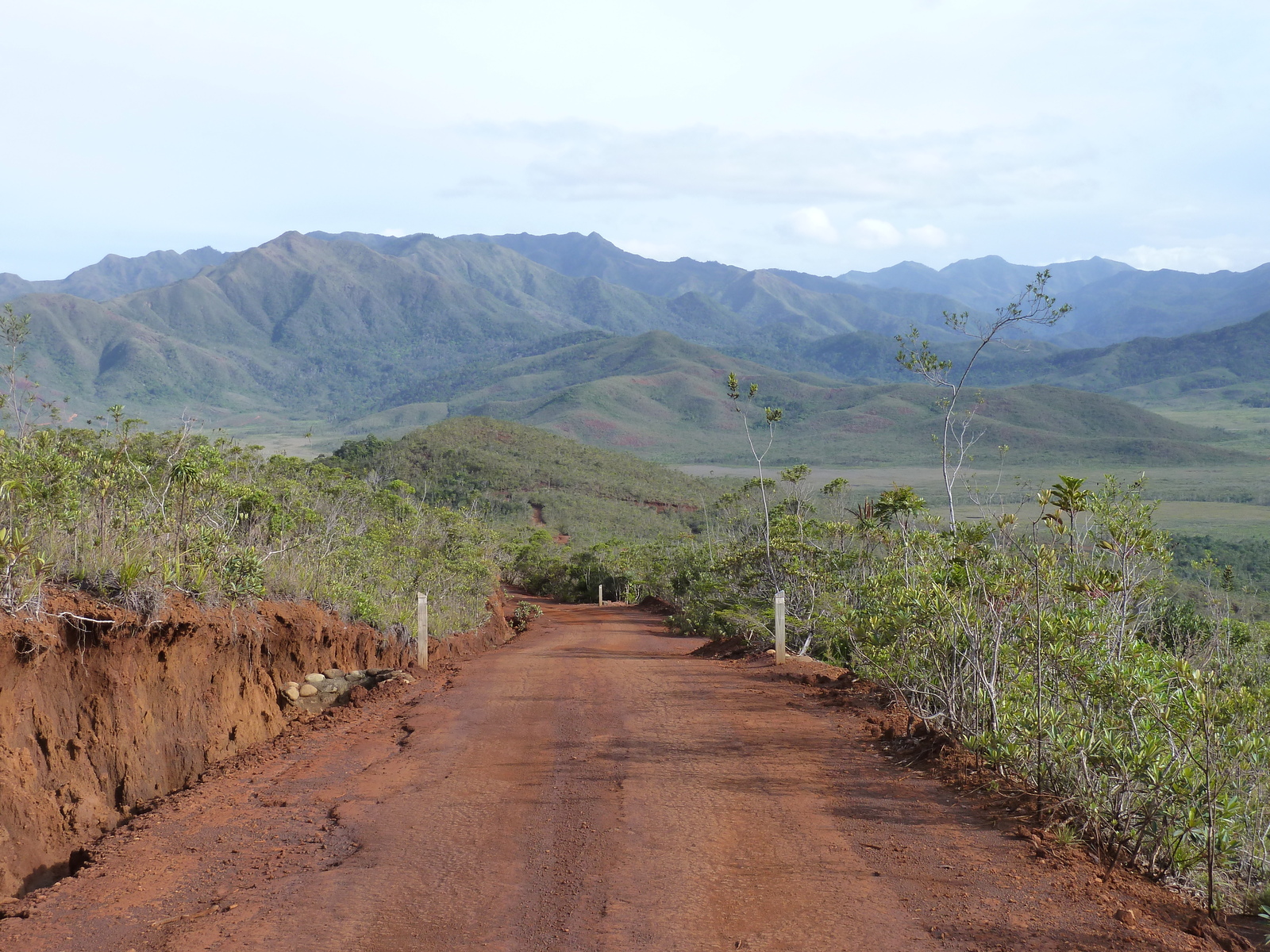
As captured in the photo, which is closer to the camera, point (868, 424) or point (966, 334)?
point (966, 334)

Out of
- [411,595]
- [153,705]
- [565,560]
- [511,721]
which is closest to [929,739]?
[511,721]

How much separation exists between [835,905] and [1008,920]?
3.07 feet

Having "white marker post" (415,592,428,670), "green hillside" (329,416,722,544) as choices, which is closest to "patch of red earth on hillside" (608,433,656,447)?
"green hillside" (329,416,722,544)

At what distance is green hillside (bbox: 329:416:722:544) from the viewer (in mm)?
66188

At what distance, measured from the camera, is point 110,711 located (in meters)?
7.80

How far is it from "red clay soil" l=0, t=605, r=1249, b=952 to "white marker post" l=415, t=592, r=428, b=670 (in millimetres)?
4146

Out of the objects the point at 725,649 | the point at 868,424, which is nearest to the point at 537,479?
the point at 725,649

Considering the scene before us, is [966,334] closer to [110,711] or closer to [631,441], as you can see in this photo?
[110,711]

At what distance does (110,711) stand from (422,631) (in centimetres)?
613

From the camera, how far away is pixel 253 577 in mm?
9906

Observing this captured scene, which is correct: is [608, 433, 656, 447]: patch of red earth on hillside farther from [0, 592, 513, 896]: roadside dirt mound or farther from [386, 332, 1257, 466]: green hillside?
[0, 592, 513, 896]: roadside dirt mound

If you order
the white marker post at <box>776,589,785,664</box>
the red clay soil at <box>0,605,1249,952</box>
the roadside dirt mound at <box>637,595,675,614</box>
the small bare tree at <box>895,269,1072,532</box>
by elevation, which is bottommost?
the roadside dirt mound at <box>637,595,675,614</box>

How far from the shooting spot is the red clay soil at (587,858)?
16.4 ft

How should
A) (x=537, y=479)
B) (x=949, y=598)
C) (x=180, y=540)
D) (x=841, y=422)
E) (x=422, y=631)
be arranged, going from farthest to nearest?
(x=841, y=422) → (x=537, y=479) → (x=422, y=631) → (x=180, y=540) → (x=949, y=598)
